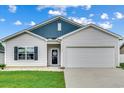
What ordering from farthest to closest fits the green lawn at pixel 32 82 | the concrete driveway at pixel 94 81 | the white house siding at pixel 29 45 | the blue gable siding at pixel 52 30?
the blue gable siding at pixel 52 30
the white house siding at pixel 29 45
the concrete driveway at pixel 94 81
the green lawn at pixel 32 82

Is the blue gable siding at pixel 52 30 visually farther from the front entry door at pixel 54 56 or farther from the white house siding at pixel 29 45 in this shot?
the white house siding at pixel 29 45

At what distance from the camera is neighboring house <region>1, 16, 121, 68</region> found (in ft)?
78.9

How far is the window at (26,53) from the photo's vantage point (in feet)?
82.4

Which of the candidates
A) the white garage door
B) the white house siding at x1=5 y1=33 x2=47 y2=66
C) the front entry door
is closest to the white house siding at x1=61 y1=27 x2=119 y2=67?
the white garage door

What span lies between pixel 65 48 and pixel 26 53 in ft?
12.3

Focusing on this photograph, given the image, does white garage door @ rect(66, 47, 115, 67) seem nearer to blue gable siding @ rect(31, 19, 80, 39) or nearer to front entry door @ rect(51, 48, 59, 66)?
front entry door @ rect(51, 48, 59, 66)

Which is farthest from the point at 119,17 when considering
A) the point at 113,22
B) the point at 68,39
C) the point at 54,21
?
the point at 68,39

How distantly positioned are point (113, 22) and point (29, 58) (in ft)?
57.1

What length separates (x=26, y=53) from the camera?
25125 mm

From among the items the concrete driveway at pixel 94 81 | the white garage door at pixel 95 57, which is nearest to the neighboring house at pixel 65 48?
the white garage door at pixel 95 57

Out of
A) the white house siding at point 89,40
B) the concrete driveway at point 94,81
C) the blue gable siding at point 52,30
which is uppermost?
the blue gable siding at point 52,30

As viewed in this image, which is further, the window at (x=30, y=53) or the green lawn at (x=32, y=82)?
the window at (x=30, y=53)

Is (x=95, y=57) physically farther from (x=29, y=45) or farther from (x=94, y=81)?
(x=94, y=81)
